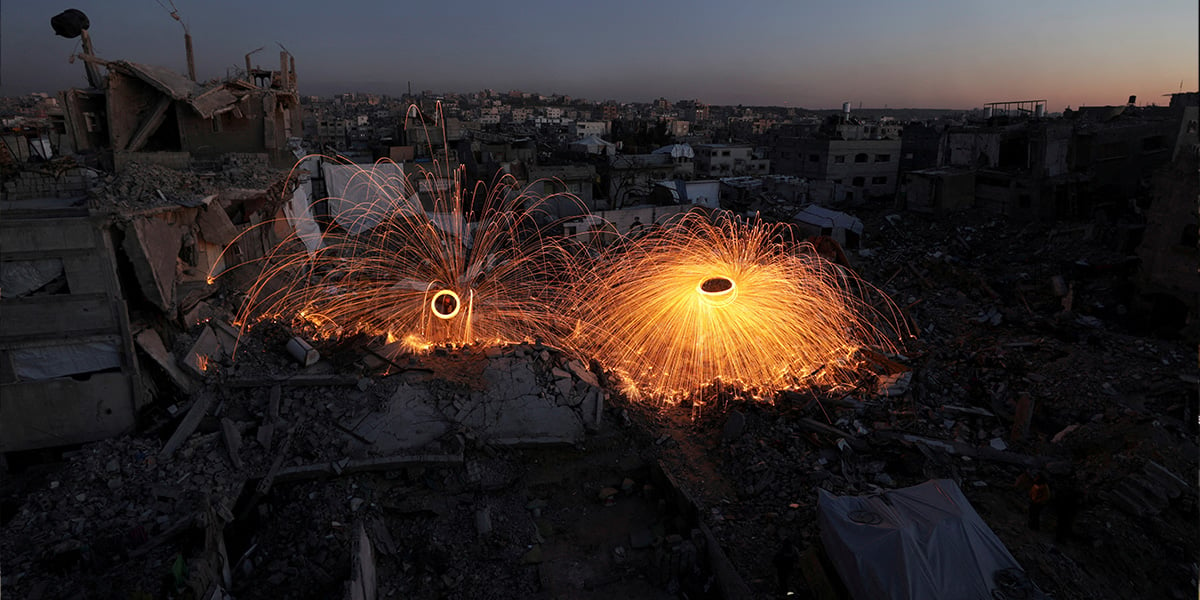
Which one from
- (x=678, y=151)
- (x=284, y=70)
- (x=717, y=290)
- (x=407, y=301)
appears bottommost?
(x=407, y=301)

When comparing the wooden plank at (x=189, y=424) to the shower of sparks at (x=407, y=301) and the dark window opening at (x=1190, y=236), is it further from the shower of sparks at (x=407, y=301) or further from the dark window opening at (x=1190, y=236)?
→ the dark window opening at (x=1190, y=236)

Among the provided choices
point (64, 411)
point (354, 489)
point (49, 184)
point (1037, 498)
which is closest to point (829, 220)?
point (1037, 498)

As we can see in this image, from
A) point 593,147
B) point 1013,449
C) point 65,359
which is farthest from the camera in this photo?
point 593,147

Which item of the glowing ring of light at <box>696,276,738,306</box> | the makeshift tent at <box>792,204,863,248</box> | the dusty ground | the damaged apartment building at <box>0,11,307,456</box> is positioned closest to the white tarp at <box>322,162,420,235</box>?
the damaged apartment building at <box>0,11,307,456</box>

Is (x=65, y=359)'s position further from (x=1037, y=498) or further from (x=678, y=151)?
(x=678, y=151)

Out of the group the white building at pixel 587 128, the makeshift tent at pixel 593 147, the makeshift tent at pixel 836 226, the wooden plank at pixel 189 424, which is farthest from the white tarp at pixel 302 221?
the white building at pixel 587 128

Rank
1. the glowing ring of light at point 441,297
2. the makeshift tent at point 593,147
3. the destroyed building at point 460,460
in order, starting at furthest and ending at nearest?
the makeshift tent at point 593,147, the glowing ring of light at point 441,297, the destroyed building at point 460,460

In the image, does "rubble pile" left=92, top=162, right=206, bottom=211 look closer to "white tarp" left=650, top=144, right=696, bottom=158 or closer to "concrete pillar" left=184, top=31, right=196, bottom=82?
"concrete pillar" left=184, top=31, right=196, bottom=82
